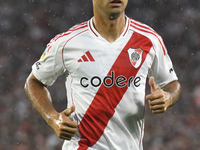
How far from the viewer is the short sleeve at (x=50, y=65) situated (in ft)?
8.05

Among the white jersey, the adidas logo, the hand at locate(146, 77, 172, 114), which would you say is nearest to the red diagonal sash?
the white jersey

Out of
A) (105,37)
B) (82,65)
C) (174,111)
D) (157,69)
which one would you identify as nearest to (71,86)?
(82,65)

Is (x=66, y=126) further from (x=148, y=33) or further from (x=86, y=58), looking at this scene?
(x=148, y=33)

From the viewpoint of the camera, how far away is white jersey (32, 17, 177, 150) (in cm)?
237

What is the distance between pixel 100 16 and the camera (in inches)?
96.3

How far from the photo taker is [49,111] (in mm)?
2424

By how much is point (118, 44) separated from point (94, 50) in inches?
7.2

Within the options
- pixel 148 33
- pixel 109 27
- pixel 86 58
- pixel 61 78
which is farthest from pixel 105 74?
pixel 61 78

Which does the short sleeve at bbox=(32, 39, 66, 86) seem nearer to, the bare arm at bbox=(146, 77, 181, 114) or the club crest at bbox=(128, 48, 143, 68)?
the club crest at bbox=(128, 48, 143, 68)

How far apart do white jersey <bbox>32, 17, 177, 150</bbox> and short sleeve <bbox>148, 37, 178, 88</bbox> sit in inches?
0.4

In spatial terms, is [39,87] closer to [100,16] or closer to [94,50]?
[94,50]

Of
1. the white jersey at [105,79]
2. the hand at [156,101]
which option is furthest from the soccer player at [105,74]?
the hand at [156,101]

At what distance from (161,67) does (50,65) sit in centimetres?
84

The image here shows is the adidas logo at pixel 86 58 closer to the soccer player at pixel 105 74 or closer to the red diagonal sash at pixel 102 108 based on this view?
the soccer player at pixel 105 74
